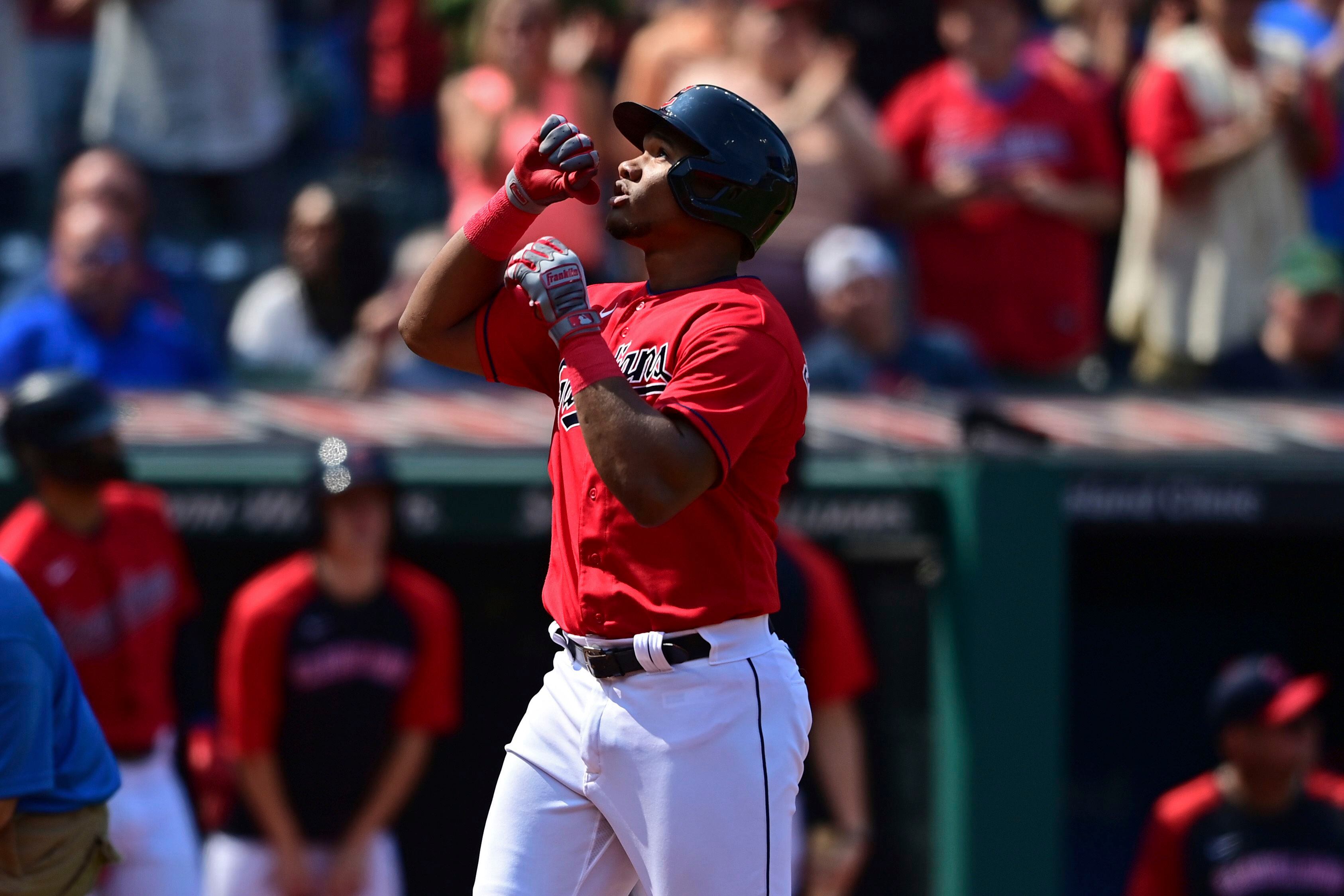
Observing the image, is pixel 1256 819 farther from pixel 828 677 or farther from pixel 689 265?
pixel 689 265

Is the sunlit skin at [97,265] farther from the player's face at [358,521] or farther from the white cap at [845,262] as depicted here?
the white cap at [845,262]

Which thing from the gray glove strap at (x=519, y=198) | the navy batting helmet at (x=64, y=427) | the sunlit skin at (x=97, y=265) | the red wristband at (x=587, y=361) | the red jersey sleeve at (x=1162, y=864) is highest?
the gray glove strap at (x=519, y=198)

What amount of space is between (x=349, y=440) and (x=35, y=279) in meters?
1.55

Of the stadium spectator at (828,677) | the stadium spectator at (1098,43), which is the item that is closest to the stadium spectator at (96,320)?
the stadium spectator at (828,677)

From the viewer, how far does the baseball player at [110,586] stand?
4.88 metres

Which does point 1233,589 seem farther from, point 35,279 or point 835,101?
point 35,279

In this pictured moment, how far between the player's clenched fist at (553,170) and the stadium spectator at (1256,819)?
10.2 feet

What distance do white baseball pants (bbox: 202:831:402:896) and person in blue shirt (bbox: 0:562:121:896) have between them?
182 centimetres

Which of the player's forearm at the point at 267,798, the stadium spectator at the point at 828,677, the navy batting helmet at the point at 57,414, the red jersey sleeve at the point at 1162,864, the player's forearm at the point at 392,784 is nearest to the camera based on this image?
the navy batting helmet at the point at 57,414

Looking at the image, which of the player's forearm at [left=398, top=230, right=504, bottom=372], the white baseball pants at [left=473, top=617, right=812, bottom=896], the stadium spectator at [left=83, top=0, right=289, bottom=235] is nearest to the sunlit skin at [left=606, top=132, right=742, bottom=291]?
the player's forearm at [left=398, top=230, right=504, bottom=372]

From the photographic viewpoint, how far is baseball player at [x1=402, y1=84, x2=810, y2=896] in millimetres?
2947

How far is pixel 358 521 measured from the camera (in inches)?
210

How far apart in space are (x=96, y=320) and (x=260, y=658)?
134cm

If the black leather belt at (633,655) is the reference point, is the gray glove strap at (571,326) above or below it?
above
